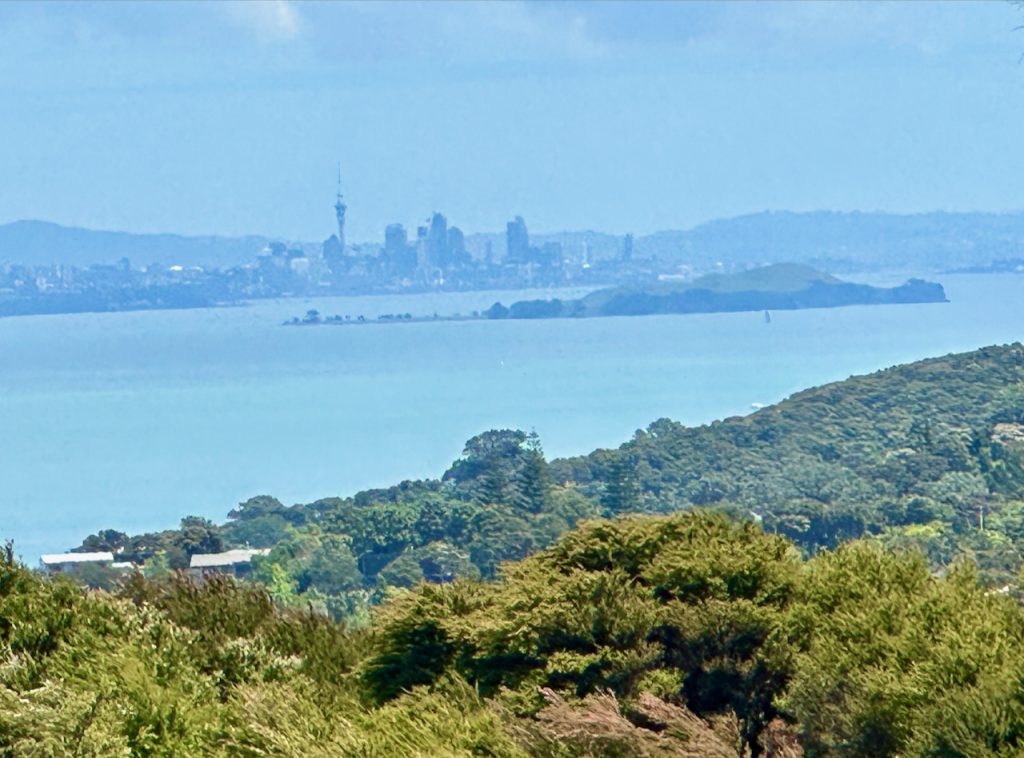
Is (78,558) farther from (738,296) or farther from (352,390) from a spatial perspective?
(738,296)

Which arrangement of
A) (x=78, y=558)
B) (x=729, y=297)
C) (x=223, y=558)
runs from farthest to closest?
(x=729, y=297) < (x=223, y=558) < (x=78, y=558)

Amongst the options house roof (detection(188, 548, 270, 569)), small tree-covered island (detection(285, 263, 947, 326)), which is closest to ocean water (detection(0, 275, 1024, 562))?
small tree-covered island (detection(285, 263, 947, 326))

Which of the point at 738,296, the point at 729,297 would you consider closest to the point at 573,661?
the point at 738,296

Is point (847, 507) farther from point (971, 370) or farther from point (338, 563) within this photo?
point (971, 370)

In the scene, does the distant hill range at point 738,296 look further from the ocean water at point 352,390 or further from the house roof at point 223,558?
the house roof at point 223,558

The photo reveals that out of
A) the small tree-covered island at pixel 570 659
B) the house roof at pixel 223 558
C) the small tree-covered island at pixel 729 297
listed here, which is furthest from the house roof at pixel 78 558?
the small tree-covered island at pixel 729 297

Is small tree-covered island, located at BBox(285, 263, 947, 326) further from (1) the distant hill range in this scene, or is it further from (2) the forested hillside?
(2) the forested hillside
